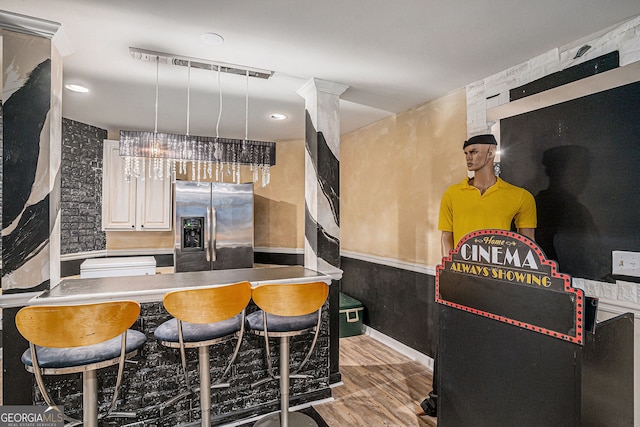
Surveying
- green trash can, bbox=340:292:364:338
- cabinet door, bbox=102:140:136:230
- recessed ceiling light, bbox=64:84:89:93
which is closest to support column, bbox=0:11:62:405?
recessed ceiling light, bbox=64:84:89:93

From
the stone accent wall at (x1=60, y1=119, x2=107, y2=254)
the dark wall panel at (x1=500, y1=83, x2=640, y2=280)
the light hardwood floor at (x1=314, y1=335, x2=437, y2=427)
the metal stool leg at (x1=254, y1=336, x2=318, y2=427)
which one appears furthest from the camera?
the stone accent wall at (x1=60, y1=119, x2=107, y2=254)

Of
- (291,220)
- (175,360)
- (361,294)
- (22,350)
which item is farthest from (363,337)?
(22,350)

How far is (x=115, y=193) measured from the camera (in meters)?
4.15

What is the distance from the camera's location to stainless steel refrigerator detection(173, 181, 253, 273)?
417 centimetres

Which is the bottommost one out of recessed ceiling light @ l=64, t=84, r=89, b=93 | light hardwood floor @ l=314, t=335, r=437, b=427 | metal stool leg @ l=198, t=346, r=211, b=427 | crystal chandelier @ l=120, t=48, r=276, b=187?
light hardwood floor @ l=314, t=335, r=437, b=427

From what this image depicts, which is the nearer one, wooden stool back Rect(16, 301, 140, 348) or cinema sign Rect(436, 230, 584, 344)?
cinema sign Rect(436, 230, 584, 344)

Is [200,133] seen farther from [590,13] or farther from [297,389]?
[590,13]

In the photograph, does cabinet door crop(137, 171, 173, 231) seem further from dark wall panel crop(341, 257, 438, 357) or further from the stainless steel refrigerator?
dark wall panel crop(341, 257, 438, 357)

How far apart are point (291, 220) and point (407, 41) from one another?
3.46 meters

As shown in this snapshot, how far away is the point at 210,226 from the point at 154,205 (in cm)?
83

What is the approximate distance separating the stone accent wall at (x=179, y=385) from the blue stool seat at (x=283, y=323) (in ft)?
1.18

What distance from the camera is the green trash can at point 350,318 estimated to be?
4035 mm

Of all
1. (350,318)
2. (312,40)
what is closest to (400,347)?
(350,318)

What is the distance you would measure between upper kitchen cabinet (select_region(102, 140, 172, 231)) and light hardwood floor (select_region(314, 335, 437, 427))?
115 inches
